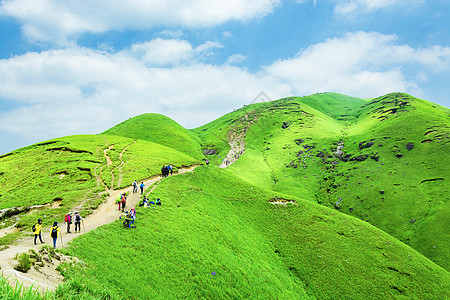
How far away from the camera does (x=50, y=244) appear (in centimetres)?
2600

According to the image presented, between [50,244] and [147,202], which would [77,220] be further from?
[147,202]

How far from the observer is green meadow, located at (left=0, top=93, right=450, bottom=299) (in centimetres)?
2608

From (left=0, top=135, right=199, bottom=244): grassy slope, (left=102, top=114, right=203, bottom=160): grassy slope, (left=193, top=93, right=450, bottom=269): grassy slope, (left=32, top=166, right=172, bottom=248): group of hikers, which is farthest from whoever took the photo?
(left=102, top=114, right=203, bottom=160): grassy slope

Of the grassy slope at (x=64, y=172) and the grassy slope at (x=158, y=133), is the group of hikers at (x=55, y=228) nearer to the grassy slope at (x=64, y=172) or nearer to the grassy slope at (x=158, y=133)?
the grassy slope at (x=64, y=172)

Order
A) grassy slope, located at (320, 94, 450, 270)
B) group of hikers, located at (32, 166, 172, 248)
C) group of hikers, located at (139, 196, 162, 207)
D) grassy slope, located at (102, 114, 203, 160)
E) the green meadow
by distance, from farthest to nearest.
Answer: grassy slope, located at (102, 114, 203, 160)
grassy slope, located at (320, 94, 450, 270)
group of hikers, located at (139, 196, 162, 207)
the green meadow
group of hikers, located at (32, 166, 172, 248)

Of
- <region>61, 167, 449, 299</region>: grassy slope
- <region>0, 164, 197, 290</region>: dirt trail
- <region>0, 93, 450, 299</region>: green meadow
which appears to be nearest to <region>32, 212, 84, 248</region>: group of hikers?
<region>0, 164, 197, 290</region>: dirt trail

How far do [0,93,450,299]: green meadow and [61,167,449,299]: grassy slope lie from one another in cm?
19

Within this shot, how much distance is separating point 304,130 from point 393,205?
101 meters

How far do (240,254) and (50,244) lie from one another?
1035 inches

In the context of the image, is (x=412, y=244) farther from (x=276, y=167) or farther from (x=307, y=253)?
(x=276, y=167)

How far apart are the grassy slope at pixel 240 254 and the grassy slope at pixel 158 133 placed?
250ft

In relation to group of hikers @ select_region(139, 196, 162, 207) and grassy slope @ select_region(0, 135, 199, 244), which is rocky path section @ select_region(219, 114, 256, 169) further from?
group of hikers @ select_region(139, 196, 162, 207)

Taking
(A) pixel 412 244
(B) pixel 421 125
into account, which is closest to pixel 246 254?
(A) pixel 412 244

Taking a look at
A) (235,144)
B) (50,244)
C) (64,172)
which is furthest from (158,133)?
(50,244)
